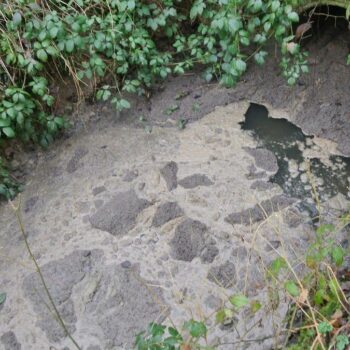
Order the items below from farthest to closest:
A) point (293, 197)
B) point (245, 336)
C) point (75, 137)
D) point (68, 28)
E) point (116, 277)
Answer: point (75, 137)
point (68, 28)
point (293, 197)
point (116, 277)
point (245, 336)

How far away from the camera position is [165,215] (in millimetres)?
3125

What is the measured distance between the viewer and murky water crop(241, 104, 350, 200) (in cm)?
323

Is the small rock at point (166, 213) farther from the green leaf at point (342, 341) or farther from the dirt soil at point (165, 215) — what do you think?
the green leaf at point (342, 341)

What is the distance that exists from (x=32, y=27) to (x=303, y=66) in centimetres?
180

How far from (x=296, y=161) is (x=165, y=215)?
3.25 ft

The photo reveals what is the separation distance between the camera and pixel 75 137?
3.79 metres

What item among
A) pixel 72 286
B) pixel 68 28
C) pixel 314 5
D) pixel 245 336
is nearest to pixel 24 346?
pixel 72 286

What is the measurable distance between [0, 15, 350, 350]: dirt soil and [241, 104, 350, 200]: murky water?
2.8 inches

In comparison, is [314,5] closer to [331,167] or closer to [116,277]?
[331,167]

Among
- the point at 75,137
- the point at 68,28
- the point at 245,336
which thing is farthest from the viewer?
the point at 75,137

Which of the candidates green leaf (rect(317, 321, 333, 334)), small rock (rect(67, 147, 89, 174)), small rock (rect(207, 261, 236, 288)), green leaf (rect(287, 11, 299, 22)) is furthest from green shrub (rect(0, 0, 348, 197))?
green leaf (rect(317, 321, 333, 334))

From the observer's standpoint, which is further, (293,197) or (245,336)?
(293,197)

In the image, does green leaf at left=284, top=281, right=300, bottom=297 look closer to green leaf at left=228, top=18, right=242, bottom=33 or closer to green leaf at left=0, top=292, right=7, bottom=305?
green leaf at left=0, top=292, right=7, bottom=305

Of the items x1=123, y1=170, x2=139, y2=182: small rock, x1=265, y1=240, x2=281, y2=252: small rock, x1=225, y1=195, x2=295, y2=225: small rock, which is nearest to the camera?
x1=265, y1=240, x2=281, y2=252: small rock
